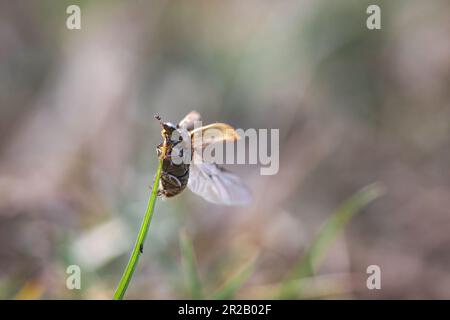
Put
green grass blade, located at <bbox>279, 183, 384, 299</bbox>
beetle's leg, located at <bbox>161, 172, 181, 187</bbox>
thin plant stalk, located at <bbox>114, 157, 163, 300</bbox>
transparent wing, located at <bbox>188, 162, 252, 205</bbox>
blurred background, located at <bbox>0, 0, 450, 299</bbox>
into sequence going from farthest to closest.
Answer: blurred background, located at <bbox>0, 0, 450, 299</bbox> → green grass blade, located at <bbox>279, 183, 384, 299</bbox> → transparent wing, located at <bbox>188, 162, 252, 205</bbox> → beetle's leg, located at <bbox>161, 172, 181, 187</bbox> → thin plant stalk, located at <bbox>114, 157, 163, 300</bbox>

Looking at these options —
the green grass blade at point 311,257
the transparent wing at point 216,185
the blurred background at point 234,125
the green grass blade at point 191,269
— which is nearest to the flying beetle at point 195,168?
the transparent wing at point 216,185

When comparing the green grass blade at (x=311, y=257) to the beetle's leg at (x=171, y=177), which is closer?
the beetle's leg at (x=171, y=177)

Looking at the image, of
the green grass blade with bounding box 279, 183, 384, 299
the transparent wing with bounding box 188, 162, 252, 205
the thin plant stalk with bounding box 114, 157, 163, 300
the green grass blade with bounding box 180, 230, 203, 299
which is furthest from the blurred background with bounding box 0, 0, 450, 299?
the thin plant stalk with bounding box 114, 157, 163, 300

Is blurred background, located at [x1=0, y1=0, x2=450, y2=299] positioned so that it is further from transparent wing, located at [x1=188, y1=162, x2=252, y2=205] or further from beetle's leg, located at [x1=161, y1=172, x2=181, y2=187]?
beetle's leg, located at [x1=161, y1=172, x2=181, y2=187]

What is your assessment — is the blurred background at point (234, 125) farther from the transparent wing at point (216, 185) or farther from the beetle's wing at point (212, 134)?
the beetle's wing at point (212, 134)

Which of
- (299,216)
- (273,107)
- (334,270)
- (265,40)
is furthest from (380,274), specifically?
(265,40)
